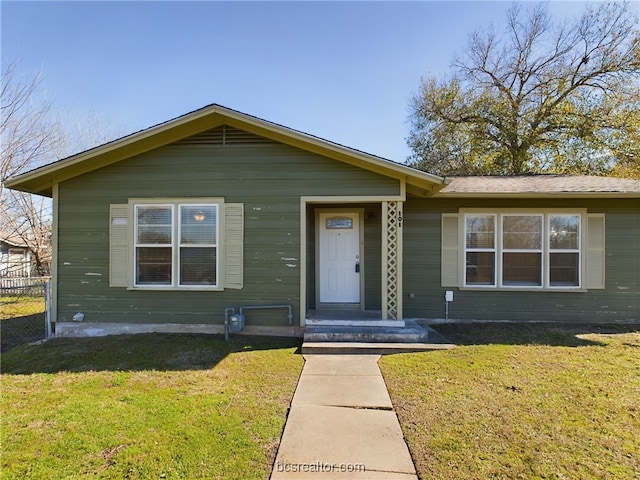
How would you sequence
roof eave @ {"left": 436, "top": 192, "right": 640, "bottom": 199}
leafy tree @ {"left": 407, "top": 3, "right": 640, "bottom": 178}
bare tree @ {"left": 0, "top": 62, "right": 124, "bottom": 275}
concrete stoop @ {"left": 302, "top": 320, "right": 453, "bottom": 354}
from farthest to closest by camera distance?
leafy tree @ {"left": 407, "top": 3, "right": 640, "bottom": 178} → bare tree @ {"left": 0, "top": 62, "right": 124, "bottom": 275} → roof eave @ {"left": 436, "top": 192, "right": 640, "bottom": 199} → concrete stoop @ {"left": 302, "top": 320, "right": 453, "bottom": 354}

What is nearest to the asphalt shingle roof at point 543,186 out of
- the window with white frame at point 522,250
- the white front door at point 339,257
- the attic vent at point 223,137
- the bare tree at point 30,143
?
the window with white frame at point 522,250

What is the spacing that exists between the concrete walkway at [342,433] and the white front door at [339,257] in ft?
10.4

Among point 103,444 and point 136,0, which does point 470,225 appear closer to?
point 103,444

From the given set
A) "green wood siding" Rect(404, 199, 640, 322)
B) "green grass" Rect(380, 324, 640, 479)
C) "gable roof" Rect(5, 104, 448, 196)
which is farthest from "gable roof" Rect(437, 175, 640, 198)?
"green grass" Rect(380, 324, 640, 479)

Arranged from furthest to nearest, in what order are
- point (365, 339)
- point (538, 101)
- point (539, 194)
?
1. point (538, 101)
2. point (539, 194)
3. point (365, 339)

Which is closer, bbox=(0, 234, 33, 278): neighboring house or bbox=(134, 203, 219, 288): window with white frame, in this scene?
bbox=(134, 203, 219, 288): window with white frame

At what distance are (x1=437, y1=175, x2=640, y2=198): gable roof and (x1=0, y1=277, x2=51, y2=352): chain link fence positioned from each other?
849cm

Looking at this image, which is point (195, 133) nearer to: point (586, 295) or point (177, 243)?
point (177, 243)

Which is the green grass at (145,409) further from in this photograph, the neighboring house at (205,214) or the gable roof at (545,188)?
the gable roof at (545,188)

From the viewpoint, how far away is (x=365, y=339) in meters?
5.72

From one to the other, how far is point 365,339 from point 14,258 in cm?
2820

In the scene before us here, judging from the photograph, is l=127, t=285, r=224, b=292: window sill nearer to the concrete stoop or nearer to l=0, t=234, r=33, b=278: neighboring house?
the concrete stoop

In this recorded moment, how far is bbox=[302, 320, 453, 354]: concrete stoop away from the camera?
5.38 metres

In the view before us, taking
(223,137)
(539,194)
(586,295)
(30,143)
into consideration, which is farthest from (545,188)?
(30,143)
